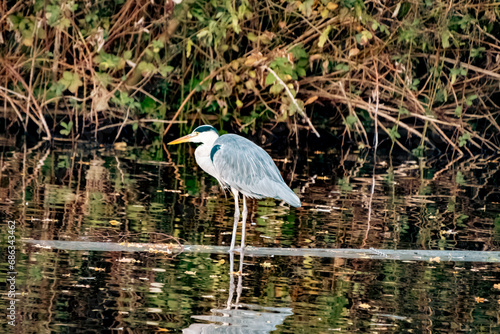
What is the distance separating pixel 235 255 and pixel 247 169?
A: 2.61 feet

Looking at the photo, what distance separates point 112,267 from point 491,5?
940 cm

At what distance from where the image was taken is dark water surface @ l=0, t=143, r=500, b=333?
5.95 metres

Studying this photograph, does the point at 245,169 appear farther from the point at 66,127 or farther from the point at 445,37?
the point at 445,37

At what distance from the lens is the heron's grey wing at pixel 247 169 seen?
8141 mm

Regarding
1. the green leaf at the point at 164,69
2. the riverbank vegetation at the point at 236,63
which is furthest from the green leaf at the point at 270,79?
the green leaf at the point at 164,69

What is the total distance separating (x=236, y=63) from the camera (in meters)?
14.5

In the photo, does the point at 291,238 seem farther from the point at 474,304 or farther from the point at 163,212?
the point at 474,304

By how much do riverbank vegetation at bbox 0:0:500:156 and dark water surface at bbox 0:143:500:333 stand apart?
1.68 metres

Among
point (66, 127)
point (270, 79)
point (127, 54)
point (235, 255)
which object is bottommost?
point (235, 255)

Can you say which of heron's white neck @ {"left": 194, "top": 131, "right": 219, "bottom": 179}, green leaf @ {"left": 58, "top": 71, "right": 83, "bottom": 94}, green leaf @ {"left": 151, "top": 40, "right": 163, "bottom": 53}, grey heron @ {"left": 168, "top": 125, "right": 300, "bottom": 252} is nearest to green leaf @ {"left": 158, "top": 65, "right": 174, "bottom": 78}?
green leaf @ {"left": 151, "top": 40, "right": 163, "bottom": 53}

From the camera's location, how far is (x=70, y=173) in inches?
456

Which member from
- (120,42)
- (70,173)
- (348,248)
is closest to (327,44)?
(120,42)

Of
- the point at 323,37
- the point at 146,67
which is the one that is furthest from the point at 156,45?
the point at 323,37

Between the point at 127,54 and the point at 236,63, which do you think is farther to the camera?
the point at 236,63
